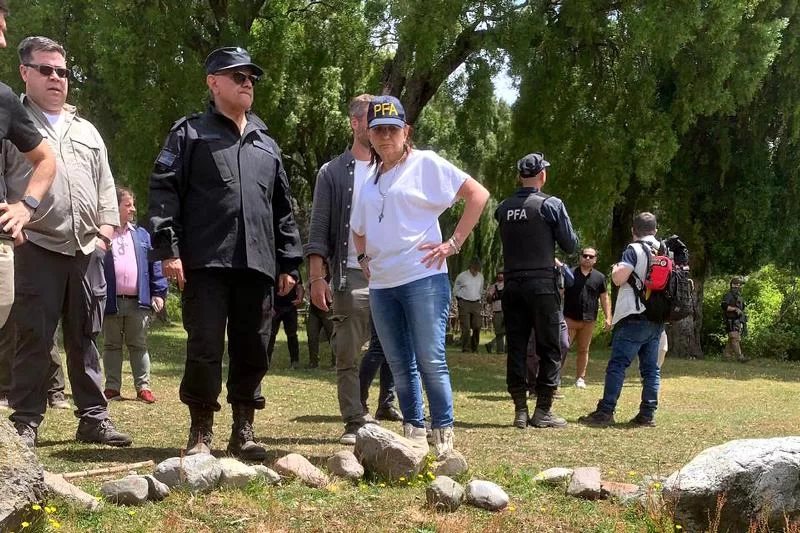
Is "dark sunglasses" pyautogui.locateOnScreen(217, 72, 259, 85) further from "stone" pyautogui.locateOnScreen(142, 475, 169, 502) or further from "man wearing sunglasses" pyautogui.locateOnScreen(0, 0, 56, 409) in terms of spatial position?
"stone" pyautogui.locateOnScreen(142, 475, 169, 502)

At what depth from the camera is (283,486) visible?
469 centimetres

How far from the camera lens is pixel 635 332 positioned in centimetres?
896

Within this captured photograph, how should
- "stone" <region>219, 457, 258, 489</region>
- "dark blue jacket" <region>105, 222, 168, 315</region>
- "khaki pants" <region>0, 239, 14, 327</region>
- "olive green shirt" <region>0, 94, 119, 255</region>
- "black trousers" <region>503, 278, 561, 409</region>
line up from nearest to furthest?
"khaki pants" <region>0, 239, 14, 327</region>
"stone" <region>219, 457, 258, 489</region>
"olive green shirt" <region>0, 94, 119, 255</region>
"black trousers" <region>503, 278, 561, 409</region>
"dark blue jacket" <region>105, 222, 168, 315</region>

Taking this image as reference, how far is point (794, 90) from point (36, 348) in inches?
735

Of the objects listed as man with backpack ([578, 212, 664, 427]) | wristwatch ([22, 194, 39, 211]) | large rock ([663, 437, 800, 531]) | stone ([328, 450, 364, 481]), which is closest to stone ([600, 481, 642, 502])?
large rock ([663, 437, 800, 531])

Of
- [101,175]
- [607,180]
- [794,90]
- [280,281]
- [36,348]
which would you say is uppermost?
[794,90]

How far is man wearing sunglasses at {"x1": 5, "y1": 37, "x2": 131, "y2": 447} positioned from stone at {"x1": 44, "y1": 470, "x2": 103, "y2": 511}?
132cm

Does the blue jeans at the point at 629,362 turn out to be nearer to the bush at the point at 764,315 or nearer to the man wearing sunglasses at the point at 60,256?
the man wearing sunglasses at the point at 60,256

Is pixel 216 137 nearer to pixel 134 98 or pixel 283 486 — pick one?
pixel 283 486

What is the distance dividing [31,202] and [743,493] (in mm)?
3447

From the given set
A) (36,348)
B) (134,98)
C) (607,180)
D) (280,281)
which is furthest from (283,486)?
(134,98)

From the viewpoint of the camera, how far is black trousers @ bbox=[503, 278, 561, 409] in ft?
26.3

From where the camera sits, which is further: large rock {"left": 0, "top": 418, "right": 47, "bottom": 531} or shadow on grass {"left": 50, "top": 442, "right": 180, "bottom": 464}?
shadow on grass {"left": 50, "top": 442, "right": 180, "bottom": 464}

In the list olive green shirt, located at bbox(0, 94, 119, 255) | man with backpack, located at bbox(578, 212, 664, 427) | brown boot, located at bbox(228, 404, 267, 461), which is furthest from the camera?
man with backpack, located at bbox(578, 212, 664, 427)
